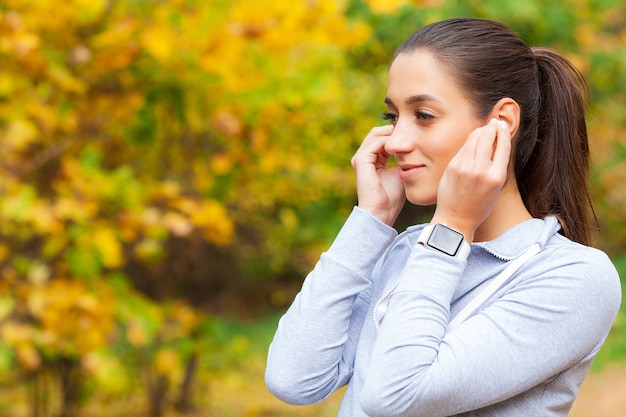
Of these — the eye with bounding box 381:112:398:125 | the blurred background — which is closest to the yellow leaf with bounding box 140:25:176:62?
the blurred background

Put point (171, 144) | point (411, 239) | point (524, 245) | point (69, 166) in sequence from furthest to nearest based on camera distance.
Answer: point (171, 144) < point (69, 166) < point (411, 239) < point (524, 245)

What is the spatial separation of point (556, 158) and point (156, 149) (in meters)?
A: 2.97

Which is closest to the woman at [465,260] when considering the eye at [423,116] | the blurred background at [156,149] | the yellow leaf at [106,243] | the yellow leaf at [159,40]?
the eye at [423,116]

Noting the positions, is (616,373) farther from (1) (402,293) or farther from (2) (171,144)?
(1) (402,293)

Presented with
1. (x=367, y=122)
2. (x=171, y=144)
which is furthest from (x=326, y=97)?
(x=171, y=144)

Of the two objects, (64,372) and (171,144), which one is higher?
(171,144)

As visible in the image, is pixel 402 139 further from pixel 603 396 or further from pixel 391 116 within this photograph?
pixel 603 396

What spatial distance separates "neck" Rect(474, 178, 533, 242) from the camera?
5.08 ft

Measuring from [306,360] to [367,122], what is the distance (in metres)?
3.29

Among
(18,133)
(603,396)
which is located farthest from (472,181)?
(603,396)

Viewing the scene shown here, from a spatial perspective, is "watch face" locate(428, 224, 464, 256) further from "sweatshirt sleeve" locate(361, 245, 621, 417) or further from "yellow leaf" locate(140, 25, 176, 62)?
"yellow leaf" locate(140, 25, 176, 62)

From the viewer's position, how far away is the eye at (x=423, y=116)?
1.48 meters

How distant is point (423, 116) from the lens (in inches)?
58.5

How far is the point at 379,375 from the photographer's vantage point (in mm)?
1314
